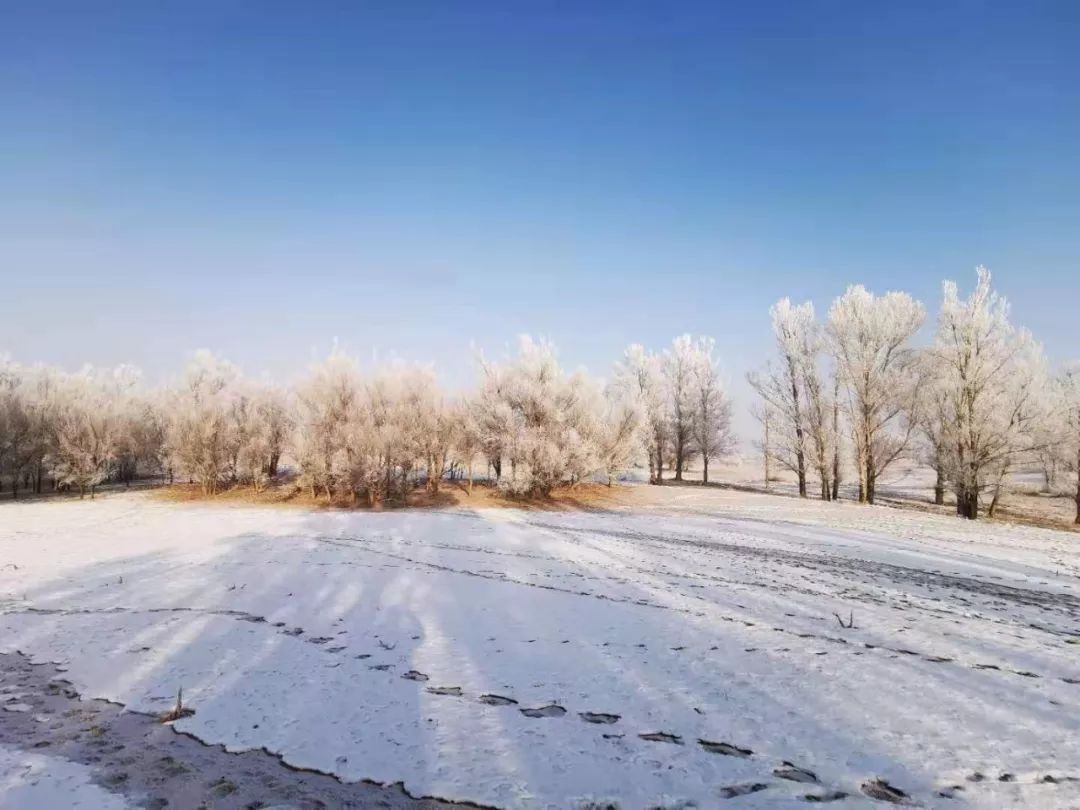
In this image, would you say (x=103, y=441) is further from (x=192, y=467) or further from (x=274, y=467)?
(x=274, y=467)

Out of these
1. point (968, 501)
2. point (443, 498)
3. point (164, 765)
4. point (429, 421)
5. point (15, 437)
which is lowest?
point (443, 498)

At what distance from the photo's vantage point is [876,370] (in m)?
28.3

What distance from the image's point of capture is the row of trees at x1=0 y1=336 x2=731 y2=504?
2927 centimetres

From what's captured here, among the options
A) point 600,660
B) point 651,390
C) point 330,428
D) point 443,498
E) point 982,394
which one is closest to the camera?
point 600,660

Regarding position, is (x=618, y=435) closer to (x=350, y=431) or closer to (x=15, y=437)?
(x=350, y=431)

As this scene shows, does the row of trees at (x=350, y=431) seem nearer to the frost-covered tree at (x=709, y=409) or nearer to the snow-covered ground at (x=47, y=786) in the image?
the frost-covered tree at (x=709, y=409)

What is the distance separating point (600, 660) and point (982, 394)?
25.9 metres

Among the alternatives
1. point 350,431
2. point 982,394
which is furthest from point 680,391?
point 350,431

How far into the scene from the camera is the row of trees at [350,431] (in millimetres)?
29266

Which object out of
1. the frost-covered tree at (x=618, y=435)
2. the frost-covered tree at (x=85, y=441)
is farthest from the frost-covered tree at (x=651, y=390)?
the frost-covered tree at (x=85, y=441)

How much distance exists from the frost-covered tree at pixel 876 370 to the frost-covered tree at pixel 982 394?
220 centimetres

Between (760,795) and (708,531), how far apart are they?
14.2 metres

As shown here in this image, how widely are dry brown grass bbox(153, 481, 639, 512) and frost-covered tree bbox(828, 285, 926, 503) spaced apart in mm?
12500

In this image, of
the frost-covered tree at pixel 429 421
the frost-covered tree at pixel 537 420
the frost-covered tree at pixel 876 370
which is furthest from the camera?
the frost-covered tree at pixel 429 421
